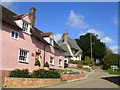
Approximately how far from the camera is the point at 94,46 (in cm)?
6238

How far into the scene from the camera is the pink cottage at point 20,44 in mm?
16156

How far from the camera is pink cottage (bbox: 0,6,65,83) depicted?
636 inches

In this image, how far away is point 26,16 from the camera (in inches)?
782

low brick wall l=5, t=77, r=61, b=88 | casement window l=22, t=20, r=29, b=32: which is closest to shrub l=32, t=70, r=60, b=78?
low brick wall l=5, t=77, r=61, b=88

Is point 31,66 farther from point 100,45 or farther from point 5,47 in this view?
point 100,45

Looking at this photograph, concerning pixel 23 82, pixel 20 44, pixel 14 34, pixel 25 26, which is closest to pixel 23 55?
pixel 20 44

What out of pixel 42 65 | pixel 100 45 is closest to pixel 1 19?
pixel 42 65

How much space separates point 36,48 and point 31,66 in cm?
280

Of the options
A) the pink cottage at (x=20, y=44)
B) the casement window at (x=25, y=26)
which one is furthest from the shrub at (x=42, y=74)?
the casement window at (x=25, y=26)

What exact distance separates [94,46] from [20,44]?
47.5 m

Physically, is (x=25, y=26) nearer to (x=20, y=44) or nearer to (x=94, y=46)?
(x=20, y=44)

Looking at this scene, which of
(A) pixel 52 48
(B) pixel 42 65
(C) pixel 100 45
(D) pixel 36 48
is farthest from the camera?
(C) pixel 100 45

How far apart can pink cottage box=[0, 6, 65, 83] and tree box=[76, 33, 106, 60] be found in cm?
3892

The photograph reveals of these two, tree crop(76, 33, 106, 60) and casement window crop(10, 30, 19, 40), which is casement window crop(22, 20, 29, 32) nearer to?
casement window crop(10, 30, 19, 40)
